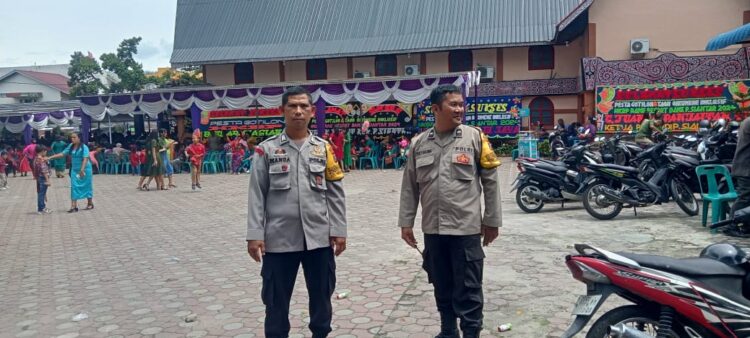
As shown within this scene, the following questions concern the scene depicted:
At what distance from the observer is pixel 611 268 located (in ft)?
10.1

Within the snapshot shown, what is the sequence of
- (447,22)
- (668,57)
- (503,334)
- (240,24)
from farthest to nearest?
(240,24)
(447,22)
(668,57)
(503,334)

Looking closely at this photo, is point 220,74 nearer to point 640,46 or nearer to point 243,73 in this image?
point 243,73

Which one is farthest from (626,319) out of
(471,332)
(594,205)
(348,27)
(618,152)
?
(348,27)

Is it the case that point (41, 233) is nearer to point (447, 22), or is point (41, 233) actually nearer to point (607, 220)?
point (607, 220)

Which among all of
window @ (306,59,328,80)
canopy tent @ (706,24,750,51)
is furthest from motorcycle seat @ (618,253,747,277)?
window @ (306,59,328,80)

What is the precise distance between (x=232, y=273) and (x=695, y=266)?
14.2ft

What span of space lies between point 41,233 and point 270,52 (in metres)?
18.8

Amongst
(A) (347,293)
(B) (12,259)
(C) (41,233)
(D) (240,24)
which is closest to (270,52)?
(D) (240,24)

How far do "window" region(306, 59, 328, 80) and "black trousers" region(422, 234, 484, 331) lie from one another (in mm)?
23777

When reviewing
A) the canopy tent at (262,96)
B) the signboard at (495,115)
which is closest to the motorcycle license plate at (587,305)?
the canopy tent at (262,96)

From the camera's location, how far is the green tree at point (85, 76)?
38875 millimetres

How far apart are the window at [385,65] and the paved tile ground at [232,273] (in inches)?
623

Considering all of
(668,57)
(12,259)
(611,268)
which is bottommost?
(12,259)

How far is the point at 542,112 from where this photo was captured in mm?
23406
